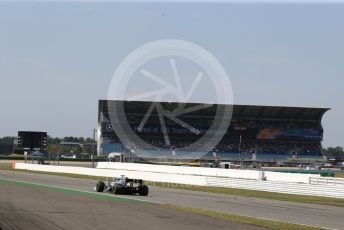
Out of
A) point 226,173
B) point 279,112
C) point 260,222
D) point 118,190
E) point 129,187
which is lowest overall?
point 260,222

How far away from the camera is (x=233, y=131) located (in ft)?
362

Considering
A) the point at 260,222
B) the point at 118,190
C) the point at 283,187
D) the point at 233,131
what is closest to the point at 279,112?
the point at 233,131

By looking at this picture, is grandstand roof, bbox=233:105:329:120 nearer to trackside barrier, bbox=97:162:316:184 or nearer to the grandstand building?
the grandstand building

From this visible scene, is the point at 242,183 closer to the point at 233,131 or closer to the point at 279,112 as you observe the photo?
the point at 233,131

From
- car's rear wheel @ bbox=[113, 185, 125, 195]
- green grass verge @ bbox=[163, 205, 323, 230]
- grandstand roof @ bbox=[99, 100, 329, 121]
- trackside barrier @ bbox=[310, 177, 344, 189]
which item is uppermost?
grandstand roof @ bbox=[99, 100, 329, 121]

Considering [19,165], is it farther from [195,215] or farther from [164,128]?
[195,215]

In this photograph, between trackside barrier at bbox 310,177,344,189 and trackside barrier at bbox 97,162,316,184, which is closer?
trackside barrier at bbox 310,177,344,189

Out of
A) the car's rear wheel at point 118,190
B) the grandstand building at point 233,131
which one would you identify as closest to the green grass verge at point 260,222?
the car's rear wheel at point 118,190

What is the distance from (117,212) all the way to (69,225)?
4118mm

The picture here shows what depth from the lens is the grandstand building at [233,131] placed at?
105875 mm

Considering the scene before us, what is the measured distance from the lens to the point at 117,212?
17.5 meters

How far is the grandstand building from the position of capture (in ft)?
347

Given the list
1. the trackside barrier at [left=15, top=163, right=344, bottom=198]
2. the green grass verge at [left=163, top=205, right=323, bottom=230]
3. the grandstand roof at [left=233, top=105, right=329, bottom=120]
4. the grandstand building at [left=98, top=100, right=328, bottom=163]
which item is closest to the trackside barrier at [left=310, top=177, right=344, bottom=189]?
the trackside barrier at [left=15, top=163, right=344, bottom=198]

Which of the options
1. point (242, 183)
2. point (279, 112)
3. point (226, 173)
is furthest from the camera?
point (279, 112)
